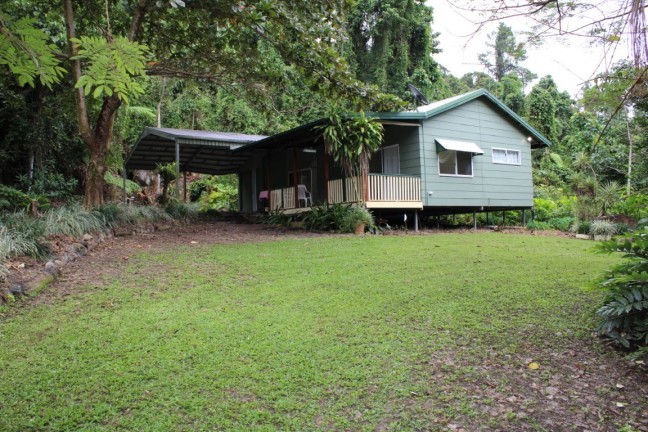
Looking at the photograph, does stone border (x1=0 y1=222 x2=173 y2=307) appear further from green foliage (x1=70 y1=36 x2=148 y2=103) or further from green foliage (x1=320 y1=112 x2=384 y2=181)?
green foliage (x1=320 y1=112 x2=384 y2=181)

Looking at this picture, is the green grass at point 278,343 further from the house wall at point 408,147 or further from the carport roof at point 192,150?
the carport roof at point 192,150

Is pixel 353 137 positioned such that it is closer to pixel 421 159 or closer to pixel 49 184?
pixel 421 159

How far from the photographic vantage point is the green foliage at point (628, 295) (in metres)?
3.66

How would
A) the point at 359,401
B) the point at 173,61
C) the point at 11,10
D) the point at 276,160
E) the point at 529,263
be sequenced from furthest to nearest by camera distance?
the point at 276,160 → the point at 173,61 → the point at 11,10 → the point at 529,263 → the point at 359,401

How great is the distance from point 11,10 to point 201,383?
11014mm

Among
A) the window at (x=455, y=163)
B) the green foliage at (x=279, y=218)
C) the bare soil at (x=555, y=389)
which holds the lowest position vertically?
the bare soil at (x=555, y=389)

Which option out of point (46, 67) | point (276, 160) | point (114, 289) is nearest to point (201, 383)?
point (46, 67)

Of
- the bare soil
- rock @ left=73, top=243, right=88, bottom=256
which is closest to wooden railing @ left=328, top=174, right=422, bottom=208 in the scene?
rock @ left=73, top=243, right=88, bottom=256

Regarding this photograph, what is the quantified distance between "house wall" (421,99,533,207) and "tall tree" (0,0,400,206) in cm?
309

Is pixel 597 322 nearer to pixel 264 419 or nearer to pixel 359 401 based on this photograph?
pixel 359 401

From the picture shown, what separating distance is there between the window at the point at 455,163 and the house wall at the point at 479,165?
222 millimetres

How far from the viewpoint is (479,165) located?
15.0 meters

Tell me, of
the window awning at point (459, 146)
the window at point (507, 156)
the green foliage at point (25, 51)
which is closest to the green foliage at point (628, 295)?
the green foliage at point (25, 51)

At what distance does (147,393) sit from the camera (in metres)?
3.33
